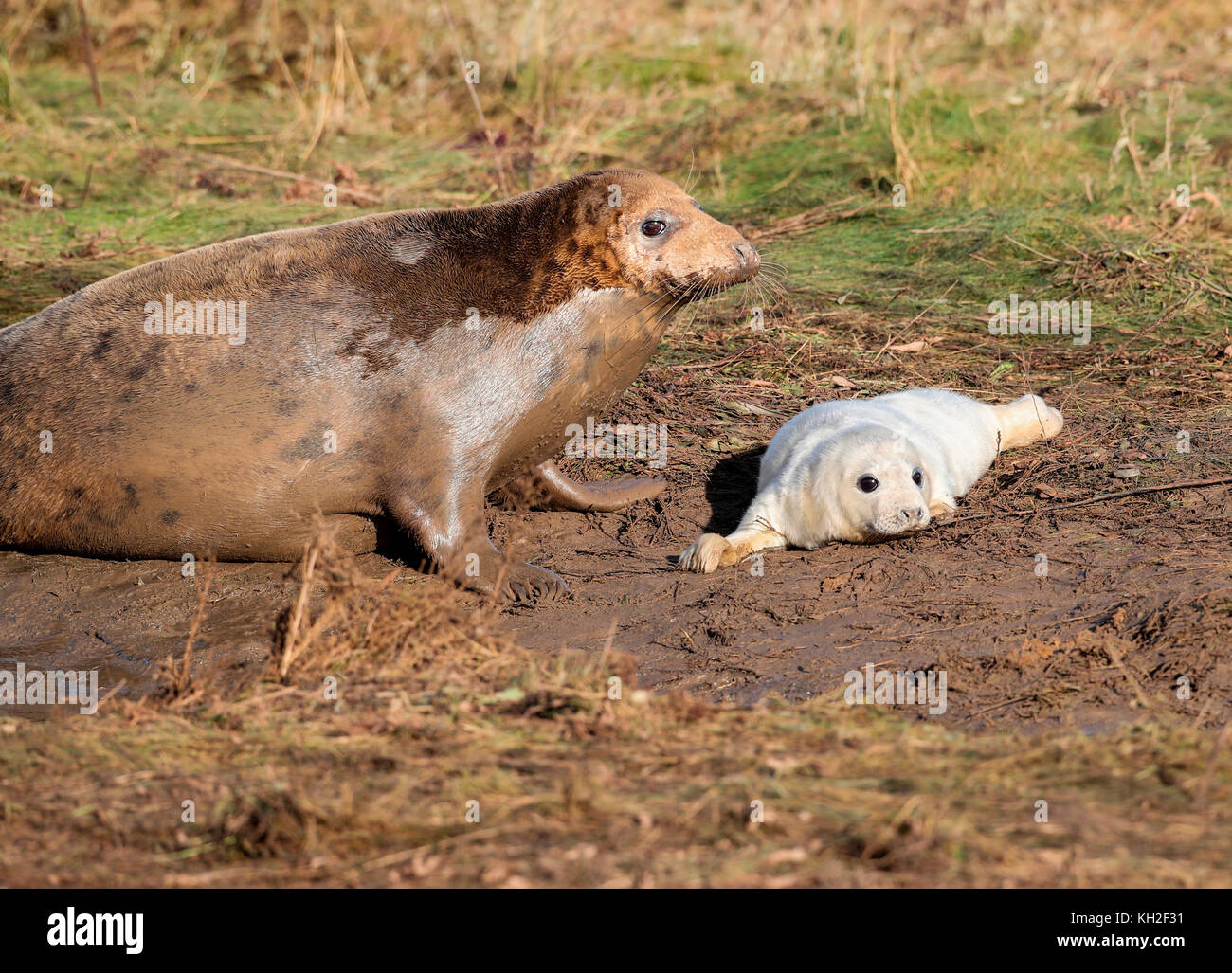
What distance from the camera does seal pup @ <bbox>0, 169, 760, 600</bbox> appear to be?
5.51 metres

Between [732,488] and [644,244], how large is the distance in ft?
4.31

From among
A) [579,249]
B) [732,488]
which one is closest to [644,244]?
[579,249]

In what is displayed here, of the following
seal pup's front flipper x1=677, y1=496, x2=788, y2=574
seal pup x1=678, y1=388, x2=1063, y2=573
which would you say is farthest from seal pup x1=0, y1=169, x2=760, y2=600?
seal pup x1=678, y1=388, x2=1063, y2=573

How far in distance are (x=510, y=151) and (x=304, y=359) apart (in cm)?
540

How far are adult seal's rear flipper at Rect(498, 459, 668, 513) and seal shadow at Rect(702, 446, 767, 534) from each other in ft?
0.88

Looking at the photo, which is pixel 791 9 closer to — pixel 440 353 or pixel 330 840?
pixel 440 353

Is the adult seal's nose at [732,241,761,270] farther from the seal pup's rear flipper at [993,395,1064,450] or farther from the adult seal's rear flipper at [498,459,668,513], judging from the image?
the seal pup's rear flipper at [993,395,1064,450]

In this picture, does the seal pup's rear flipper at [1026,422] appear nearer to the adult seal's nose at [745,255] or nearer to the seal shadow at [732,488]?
the seal shadow at [732,488]

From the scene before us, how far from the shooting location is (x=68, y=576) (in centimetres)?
567

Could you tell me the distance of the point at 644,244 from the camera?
5.83 metres

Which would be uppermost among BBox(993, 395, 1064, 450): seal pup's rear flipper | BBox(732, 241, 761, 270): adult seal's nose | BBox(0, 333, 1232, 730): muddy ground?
BBox(732, 241, 761, 270): adult seal's nose

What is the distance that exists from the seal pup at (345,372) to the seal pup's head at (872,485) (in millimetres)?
887

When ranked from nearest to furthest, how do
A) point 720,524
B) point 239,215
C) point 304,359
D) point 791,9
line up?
point 304,359 → point 720,524 → point 239,215 → point 791,9

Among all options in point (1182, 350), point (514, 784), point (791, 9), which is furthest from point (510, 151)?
point (514, 784)
